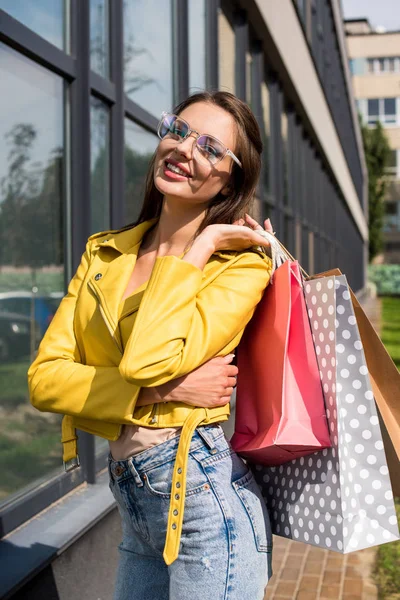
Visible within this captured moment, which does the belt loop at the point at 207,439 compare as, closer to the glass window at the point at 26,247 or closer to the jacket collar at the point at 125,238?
the jacket collar at the point at 125,238

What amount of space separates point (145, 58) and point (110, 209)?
1424 millimetres

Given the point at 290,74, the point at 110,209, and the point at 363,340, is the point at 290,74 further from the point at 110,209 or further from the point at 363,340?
the point at 363,340

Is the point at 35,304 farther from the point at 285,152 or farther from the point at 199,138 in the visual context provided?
the point at 285,152

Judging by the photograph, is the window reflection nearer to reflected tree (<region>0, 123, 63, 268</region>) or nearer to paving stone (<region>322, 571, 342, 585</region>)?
paving stone (<region>322, 571, 342, 585</region>)

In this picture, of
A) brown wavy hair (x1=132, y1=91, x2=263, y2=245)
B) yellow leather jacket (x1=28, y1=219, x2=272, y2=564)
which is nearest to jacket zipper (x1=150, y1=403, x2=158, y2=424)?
yellow leather jacket (x1=28, y1=219, x2=272, y2=564)

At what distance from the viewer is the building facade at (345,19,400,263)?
57.9m

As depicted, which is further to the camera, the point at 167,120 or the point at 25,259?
the point at 25,259

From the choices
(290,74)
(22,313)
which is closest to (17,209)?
(22,313)

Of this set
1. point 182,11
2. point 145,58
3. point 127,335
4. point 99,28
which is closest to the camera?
point 127,335

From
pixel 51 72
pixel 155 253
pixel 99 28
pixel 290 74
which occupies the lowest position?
pixel 155 253

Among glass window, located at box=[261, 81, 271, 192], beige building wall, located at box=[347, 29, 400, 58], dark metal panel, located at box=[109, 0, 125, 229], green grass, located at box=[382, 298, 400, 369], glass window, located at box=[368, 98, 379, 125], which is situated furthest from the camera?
glass window, located at box=[368, 98, 379, 125]

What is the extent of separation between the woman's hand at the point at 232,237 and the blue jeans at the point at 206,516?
18.9 inches

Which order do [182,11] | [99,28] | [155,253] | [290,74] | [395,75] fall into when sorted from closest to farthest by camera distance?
[155,253] → [99,28] → [182,11] → [290,74] → [395,75]

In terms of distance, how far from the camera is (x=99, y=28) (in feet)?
14.8
